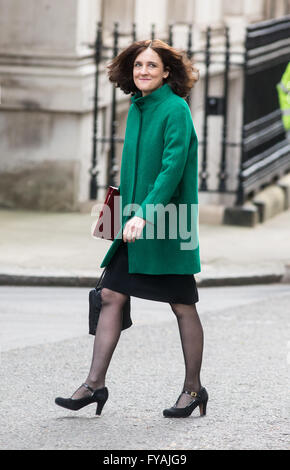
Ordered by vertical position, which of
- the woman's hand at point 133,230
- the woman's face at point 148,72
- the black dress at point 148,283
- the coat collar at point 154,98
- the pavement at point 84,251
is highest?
the woman's face at point 148,72

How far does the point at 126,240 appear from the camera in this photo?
18.0ft

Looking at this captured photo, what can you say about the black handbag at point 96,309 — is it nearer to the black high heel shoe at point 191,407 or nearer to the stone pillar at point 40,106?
the black high heel shoe at point 191,407

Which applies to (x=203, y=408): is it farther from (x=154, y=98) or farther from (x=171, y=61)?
(x=171, y=61)

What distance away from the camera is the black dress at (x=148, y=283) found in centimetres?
568

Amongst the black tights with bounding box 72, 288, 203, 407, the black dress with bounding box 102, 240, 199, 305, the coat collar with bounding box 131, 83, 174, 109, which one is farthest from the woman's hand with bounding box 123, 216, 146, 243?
the coat collar with bounding box 131, 83, 174, 109

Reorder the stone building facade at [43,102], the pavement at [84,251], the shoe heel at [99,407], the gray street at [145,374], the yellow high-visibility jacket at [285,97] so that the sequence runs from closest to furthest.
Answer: the gray street at [145,374] < the shoe heel at [99,407] < the pavement at [84,251] < the yellow high-visibility jacket at [285,97] < the stone building facade at [43,102]

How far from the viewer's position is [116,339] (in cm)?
573

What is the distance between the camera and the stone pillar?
1329 centimetres

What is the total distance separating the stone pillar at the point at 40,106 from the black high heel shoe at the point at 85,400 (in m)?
7.73

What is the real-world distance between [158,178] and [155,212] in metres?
0.15

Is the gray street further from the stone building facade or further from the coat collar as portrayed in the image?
the stone building facade

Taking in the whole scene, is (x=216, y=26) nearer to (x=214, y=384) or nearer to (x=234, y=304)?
(x=234, y=304)

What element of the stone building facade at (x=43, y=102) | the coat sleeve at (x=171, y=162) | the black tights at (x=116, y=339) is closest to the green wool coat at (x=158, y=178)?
the coat sleeve at (x=171, y=162)

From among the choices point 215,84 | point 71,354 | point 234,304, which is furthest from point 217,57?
point 71,354
